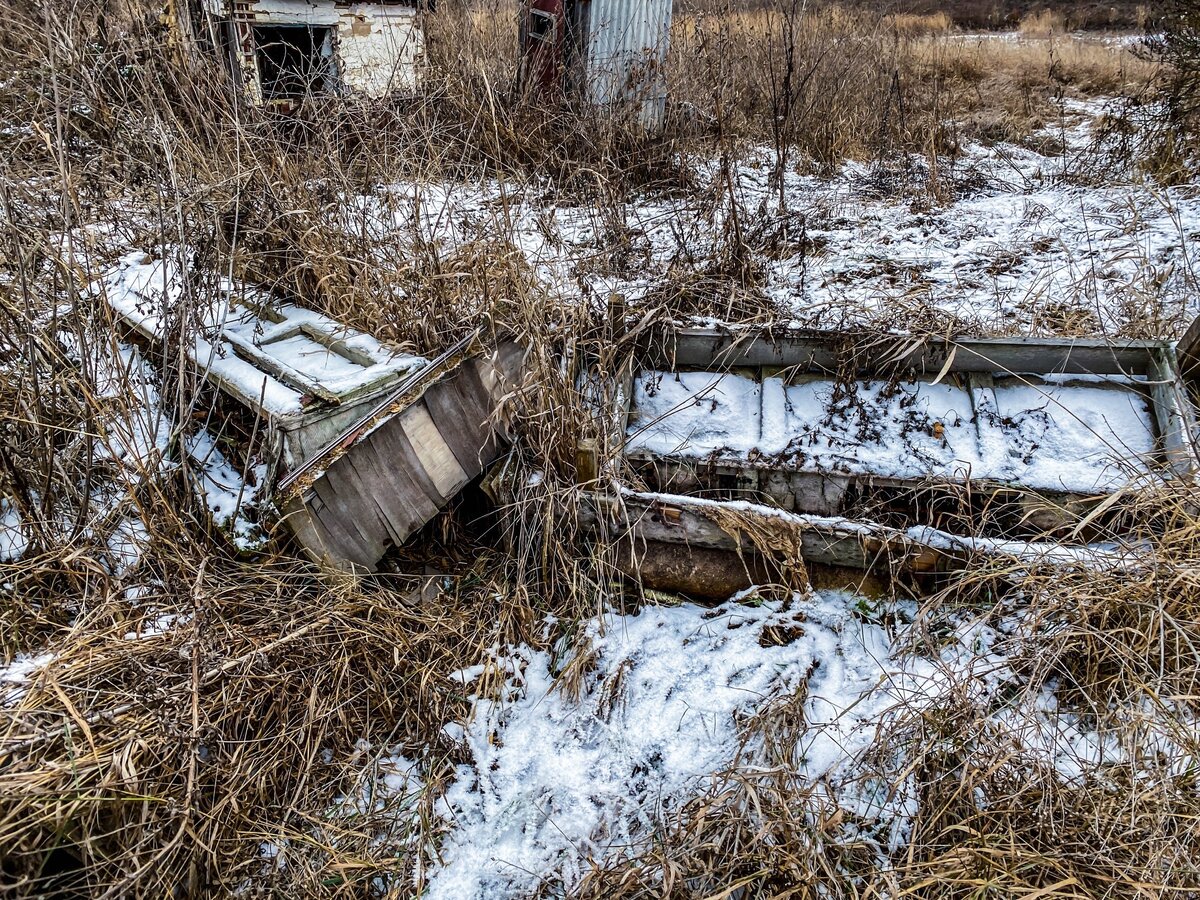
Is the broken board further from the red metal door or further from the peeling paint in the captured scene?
the red metal door

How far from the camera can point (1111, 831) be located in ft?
6.73

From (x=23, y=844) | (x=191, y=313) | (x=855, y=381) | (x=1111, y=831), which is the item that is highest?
(x=191, y=313)

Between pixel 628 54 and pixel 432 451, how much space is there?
4.85m

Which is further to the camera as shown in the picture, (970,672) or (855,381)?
(855,381)

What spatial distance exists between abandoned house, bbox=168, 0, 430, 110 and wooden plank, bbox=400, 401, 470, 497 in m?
4.24

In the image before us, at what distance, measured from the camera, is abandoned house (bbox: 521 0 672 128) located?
6.17 m

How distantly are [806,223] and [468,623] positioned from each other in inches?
172

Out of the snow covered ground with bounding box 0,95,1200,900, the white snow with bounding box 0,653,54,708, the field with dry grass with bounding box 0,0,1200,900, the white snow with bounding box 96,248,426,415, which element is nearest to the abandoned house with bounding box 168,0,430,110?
the field with dry grass with bounding box 0,0,1200,900

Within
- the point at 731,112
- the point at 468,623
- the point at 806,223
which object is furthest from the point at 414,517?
the point at 731,112

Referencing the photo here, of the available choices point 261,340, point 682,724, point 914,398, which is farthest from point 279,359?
point 914,398

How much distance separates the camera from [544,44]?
6.29m

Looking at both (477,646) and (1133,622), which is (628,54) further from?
(1133,622)

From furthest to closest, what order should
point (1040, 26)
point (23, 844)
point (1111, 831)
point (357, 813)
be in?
point (1040, 26), point (357, 813), point (1111, 831), point (23, 844)

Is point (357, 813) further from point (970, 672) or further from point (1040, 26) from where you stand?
point (1040, 26)
